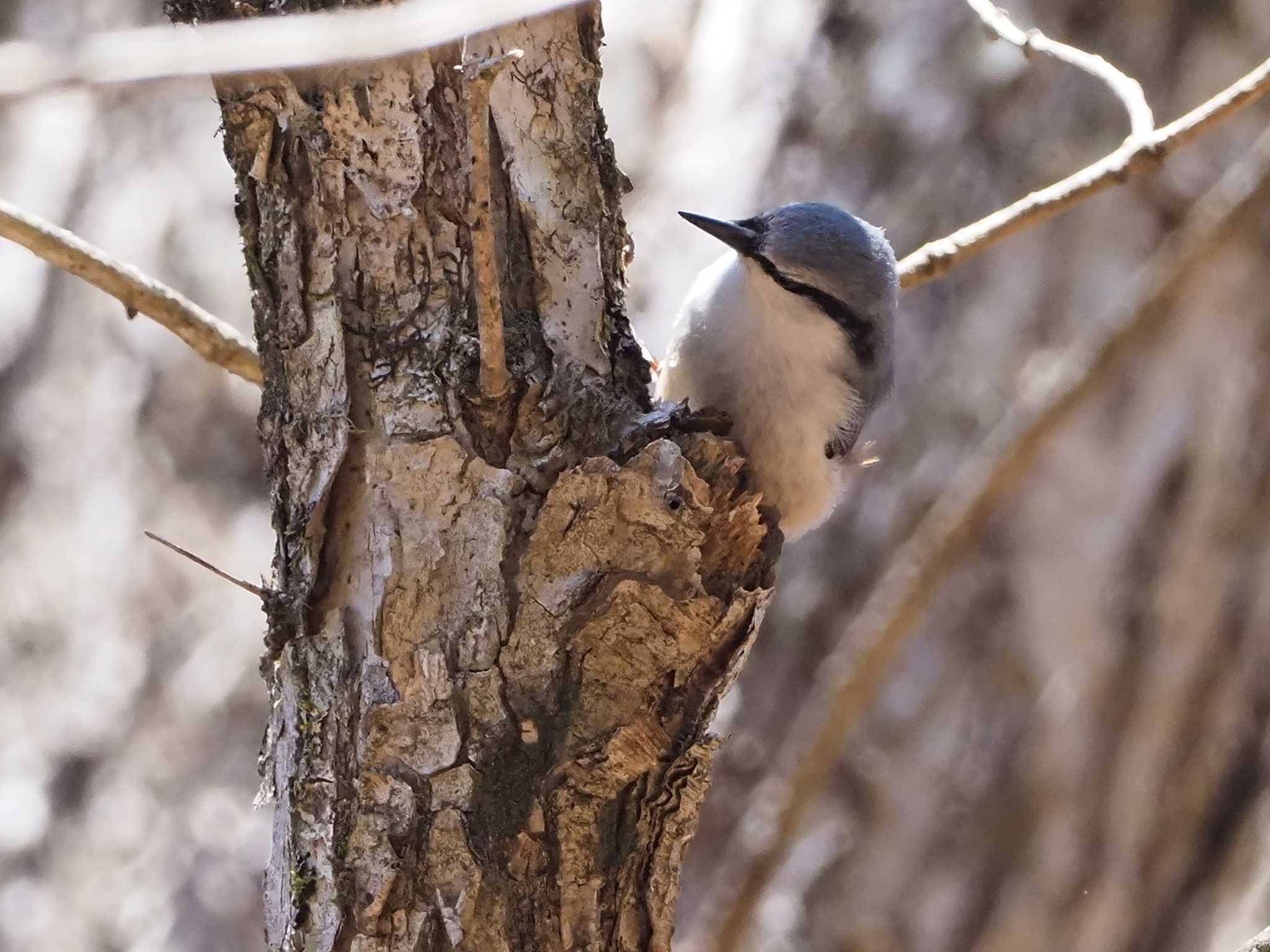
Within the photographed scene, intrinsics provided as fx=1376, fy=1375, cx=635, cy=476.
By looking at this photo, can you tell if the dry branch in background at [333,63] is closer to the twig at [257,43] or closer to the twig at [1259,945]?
the twig at [257,43]

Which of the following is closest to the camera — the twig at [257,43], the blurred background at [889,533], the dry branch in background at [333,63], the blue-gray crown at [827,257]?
the twig at [257,43]

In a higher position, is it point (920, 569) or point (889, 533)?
point (889, 533)

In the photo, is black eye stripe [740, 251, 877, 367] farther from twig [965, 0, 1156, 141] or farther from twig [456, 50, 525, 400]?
twig [456, 50, 525, 400]

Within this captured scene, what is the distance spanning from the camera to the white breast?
2.07m

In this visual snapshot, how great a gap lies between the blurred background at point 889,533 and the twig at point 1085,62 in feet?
2.60

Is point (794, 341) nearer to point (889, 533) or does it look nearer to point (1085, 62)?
point (1085, 62)

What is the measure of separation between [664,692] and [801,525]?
893mm

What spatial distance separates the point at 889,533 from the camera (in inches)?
125

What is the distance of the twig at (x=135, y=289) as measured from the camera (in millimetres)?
1773

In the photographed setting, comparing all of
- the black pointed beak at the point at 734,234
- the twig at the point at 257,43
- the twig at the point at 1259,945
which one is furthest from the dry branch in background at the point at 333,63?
the twig at the point at 1259,945

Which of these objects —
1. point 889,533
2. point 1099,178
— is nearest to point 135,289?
point 1099,178

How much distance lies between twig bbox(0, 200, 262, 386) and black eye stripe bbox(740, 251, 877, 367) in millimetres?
794

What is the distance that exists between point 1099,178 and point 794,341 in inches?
20.2

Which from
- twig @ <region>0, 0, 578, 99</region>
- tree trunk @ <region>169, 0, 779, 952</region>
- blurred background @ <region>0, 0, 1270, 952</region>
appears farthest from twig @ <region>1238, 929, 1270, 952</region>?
blurred background @ <region>0, 0, 1270, 952</region>
